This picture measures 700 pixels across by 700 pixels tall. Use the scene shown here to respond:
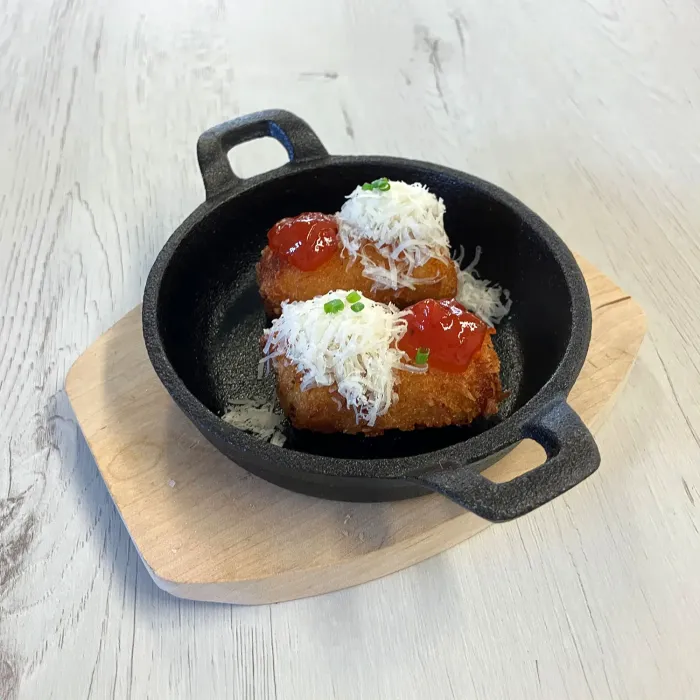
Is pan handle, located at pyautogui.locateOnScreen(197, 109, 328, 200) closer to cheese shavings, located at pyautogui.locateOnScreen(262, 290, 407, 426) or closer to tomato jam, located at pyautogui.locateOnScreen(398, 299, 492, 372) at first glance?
cheese shavings, located at pyautogui.locateOnScreen(262, 290, 407, 426)

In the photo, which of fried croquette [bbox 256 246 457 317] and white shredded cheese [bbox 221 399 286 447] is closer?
white shredded cheese [bbox 221 399 286 447]

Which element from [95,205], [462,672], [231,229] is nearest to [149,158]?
[95,205]

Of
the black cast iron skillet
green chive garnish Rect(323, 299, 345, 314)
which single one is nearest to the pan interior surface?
the black cast iron skillet

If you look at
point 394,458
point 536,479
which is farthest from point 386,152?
point 536,479

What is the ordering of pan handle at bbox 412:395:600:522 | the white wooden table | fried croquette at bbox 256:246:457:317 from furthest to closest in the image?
1. fried croquette at bbox 256:246:457:317
2. the white wooden table
3. pan handle at bbox 412:395:600:522

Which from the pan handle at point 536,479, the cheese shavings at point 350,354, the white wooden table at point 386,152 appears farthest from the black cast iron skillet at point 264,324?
the white wooden table at point 386,152

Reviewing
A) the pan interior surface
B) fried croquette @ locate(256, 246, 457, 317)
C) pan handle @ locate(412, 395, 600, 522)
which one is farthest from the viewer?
fried croquette @ locate(256, 246, 457, 317)

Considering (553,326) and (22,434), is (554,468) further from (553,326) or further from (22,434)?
(22,434)
